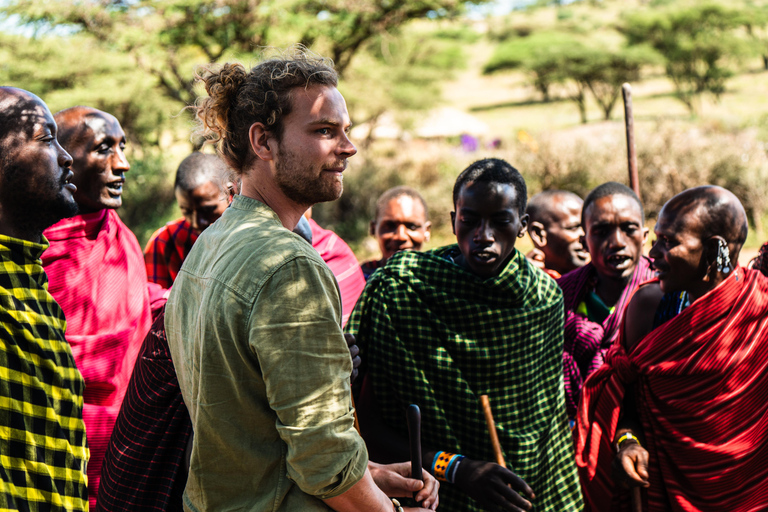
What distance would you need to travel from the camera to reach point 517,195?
295cm

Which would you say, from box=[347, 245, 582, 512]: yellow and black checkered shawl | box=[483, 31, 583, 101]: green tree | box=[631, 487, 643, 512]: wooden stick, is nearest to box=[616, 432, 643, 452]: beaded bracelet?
box=[631, 487, 643, 512]: wooden stick

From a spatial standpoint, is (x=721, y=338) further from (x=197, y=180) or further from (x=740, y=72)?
(x=740, y=72)

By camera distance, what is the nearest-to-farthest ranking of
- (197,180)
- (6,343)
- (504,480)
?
(6,343)
(504,480)
(197,180)

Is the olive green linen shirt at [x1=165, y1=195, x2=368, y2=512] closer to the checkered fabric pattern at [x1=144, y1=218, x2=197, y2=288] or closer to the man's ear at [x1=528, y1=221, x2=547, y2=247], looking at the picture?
the checkered fabric pattern at [x1=144, y1=218, x2=197, y2=288]

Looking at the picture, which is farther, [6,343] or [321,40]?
[321,40]

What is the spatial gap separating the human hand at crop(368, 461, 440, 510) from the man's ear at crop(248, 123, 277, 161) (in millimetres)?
926

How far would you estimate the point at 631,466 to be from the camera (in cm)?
291

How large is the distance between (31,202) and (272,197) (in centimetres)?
92

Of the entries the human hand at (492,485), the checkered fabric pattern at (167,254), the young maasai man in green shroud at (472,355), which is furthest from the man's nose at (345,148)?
the checkered fabric pattern at (167,254)

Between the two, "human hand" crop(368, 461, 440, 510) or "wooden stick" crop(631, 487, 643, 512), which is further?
"wooden stick" crop(631, 487, 643, 512)

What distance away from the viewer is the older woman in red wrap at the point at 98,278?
10.4 ft

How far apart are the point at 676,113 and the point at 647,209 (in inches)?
781

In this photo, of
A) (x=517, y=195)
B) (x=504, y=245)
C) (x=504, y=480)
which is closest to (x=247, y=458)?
(x=504, y=480)

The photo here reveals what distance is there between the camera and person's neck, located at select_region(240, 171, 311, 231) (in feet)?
6.03
